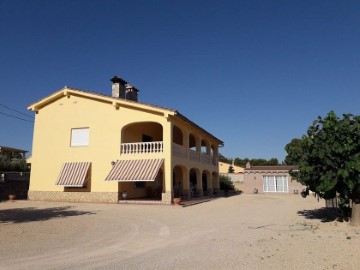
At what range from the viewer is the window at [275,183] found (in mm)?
42516

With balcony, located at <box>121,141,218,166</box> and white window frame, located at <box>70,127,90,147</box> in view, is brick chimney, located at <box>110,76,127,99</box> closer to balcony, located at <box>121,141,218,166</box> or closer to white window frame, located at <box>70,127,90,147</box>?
white window frame, located at <box>70,127,90,147</box>

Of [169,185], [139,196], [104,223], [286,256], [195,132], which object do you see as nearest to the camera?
[286,256]

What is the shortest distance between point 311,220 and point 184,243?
7735 mm

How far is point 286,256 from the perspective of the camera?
8586mm

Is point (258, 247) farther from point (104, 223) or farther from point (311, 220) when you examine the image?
point (104, 223)

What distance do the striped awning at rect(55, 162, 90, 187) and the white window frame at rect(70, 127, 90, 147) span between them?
1747 millimetres

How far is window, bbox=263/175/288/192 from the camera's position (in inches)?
1674

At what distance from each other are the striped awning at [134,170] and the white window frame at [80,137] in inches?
156

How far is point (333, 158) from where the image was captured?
13.1 meters

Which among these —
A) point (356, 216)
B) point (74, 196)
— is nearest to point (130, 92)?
point (74, 196)

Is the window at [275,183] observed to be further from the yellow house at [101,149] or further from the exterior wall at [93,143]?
the exterior wall at [93,143]

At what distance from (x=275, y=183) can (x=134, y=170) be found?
2455cm

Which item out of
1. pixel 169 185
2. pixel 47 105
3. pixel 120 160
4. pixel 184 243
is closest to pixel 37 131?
pixel 47 105

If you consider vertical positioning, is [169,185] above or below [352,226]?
above
